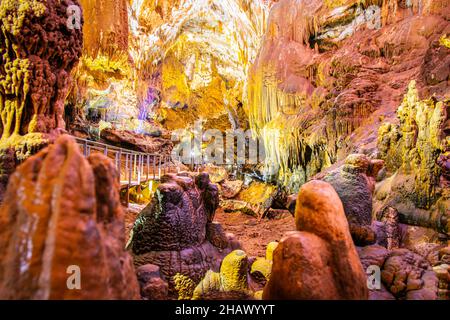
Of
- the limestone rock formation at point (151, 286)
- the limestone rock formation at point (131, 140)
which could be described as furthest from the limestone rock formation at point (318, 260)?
the limestone rock formation at point (131, 140)

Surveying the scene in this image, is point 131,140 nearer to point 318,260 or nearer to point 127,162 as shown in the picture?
point 127,162

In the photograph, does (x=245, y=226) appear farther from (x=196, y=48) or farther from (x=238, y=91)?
(x=196, y=48)

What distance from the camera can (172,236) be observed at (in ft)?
11.7

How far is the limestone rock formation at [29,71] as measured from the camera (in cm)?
359

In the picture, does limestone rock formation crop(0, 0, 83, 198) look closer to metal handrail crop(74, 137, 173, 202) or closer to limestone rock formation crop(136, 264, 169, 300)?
metal handrail crop(74, 137, 173, 202)

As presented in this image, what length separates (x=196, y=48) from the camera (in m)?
19.5

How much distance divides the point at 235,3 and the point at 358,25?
19.4 ft

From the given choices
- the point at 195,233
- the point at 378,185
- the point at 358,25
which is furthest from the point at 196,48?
the point at 195,233

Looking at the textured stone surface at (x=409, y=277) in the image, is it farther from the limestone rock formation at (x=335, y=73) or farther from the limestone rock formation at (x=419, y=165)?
the limestone rock formation at (x=335, y=73)

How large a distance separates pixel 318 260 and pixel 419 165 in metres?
4.62

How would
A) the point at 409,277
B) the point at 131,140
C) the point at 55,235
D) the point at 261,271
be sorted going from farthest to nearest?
1. the point at 131,140
2. the point at 261,271
3. the point at 409,277
4. the point at 55,235

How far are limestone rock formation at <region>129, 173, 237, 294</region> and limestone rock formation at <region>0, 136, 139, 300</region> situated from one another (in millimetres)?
2003

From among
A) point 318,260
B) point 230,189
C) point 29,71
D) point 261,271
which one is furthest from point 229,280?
point 230,189

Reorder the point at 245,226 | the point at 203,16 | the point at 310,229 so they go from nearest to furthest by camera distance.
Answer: the point at 310,229, the point at 245,226, the point at 203,16
